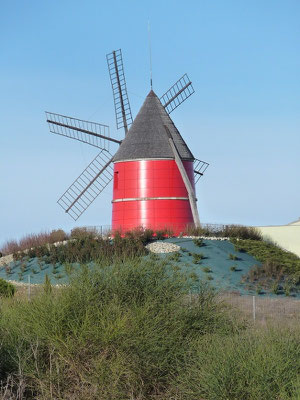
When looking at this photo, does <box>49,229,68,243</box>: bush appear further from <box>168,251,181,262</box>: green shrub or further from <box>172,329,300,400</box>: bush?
<box>172,329,300,400</box>: bush

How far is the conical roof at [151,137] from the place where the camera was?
108ft

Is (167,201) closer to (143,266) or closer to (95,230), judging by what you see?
(95,230)

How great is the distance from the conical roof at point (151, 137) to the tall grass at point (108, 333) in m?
20.8

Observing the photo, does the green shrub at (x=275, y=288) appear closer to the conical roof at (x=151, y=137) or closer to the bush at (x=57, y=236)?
the conical roof at (x=151, y=137)

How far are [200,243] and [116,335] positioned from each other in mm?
19734

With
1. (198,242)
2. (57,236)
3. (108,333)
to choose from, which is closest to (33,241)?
(57,236)

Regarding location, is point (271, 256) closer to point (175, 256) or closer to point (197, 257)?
point (197, 257)

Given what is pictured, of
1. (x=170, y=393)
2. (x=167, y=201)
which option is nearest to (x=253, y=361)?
(x=170, y=393)

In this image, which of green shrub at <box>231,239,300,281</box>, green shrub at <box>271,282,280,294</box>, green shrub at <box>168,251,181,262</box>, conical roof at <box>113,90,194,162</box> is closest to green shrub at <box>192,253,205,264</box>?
green shrub at <box>168,251,181,262</box>

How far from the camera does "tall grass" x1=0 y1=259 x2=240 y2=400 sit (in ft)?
34.3

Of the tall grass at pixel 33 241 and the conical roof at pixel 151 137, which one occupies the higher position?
the conical roof at pixel 151 137

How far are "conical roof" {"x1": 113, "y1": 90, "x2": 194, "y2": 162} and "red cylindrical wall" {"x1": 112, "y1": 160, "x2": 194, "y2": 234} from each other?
1.39ft

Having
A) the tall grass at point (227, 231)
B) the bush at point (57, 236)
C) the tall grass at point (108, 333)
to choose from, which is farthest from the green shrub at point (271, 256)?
the tall grass at point (108, 333)

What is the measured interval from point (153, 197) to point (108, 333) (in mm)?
21909
